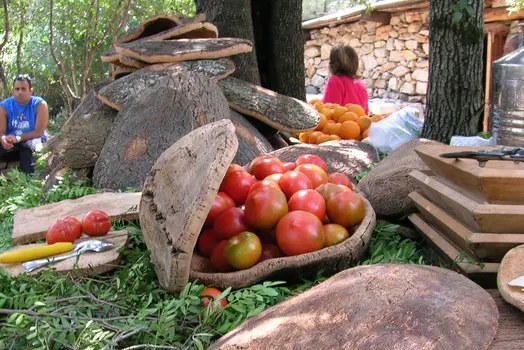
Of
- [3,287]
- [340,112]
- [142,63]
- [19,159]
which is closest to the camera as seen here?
[3,287]

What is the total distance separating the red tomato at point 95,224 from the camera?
2389 mm

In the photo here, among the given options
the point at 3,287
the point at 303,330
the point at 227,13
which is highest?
the point at 227,13

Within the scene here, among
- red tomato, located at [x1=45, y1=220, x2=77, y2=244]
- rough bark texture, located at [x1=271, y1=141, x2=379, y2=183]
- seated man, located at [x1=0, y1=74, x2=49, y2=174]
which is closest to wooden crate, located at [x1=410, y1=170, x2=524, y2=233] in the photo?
rough bark texture, located at [x1=271, y1=141, x2=379, y2=183]

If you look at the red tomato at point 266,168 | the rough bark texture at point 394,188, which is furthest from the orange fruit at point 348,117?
the red tomato at point 266,168

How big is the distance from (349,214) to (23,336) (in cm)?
116

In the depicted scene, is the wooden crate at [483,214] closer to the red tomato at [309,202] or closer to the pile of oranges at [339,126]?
the red tomato at [309,202]

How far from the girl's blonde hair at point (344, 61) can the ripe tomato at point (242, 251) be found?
497 cm

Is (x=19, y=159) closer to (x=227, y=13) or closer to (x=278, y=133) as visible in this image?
(x=227, y=13)

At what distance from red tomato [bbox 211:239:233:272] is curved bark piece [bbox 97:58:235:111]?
205 centimetres

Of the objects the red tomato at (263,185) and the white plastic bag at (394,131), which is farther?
the white plastic bag at (394,131)

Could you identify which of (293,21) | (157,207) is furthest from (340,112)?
(157,207)

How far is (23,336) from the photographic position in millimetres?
1610

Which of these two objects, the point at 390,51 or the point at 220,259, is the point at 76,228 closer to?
the point at 220,259

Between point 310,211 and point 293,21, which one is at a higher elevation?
point 293,21
